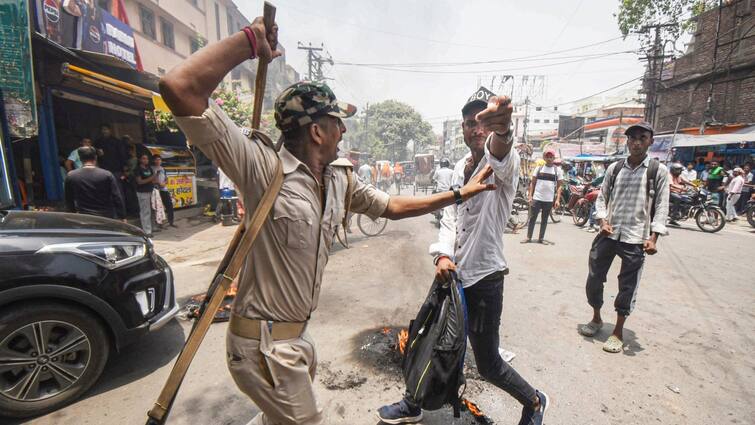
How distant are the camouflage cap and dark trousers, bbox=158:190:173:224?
887cm

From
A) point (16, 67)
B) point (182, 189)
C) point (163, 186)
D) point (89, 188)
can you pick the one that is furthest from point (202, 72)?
point (182, 189)

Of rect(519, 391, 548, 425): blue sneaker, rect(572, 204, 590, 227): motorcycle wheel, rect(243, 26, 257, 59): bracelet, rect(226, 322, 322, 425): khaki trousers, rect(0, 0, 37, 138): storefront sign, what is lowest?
rect(519, 391, 548, 425): blue sneaker

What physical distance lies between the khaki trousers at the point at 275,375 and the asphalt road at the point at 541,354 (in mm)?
1130

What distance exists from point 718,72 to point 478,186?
854 inches

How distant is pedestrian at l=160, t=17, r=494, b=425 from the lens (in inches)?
50.2

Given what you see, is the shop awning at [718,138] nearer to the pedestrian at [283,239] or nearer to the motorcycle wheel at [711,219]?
the motorcycle wheel at [711,219]

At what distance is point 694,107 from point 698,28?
379cm

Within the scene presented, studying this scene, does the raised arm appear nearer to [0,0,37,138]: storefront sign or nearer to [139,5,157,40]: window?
[0,0,37,138]: storefront sign

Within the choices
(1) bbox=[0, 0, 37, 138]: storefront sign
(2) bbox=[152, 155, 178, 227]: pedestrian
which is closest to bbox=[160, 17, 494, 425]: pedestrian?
(1) bbox=[0, 0, 37, 138]: storefront sign

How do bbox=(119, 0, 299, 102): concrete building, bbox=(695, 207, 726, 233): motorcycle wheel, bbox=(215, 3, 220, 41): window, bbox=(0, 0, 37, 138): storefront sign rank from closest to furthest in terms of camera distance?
bbox=(0, 0, 37, 138): storefront sign < bbox=(695, 207, 726, 233): motorcycle wheel < bbox=(119, 0, 299, 102): concrete building < bbox=(215, 3, 220, 41): window

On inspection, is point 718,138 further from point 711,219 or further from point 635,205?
point 635,205

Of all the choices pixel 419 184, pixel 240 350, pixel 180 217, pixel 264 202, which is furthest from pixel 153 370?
pixel 419 184

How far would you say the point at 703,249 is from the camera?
7.40 metres

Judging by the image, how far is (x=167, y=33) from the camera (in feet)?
62.3
